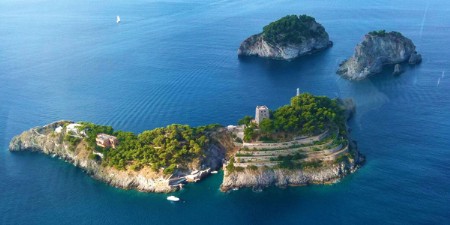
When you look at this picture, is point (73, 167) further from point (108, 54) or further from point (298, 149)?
point (108, 54)

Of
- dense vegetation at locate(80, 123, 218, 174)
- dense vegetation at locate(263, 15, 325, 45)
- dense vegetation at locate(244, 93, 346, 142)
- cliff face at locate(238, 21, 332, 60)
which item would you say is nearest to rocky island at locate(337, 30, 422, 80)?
cliff face at locate(238, 21, 332, 60)

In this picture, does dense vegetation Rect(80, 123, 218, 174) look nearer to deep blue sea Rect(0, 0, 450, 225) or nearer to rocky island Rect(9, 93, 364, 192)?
rocky island Rect(9, 93, 364, 192)

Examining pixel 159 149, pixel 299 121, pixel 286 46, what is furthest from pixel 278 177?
pixel 286 46

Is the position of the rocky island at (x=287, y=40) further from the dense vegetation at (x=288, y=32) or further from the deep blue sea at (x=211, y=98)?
the deep blue sea at (x=211, y=98)

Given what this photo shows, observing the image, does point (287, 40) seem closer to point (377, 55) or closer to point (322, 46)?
point (322, 46)

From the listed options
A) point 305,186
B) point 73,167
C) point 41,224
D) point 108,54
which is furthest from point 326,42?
point 41,224

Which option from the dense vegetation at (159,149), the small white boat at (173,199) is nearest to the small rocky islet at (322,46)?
the dense vegetation at (159,149)
